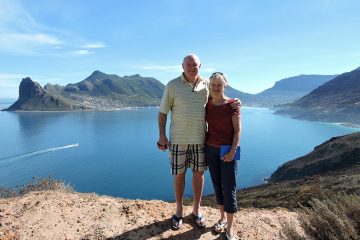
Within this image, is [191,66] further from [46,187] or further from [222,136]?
[46,187]

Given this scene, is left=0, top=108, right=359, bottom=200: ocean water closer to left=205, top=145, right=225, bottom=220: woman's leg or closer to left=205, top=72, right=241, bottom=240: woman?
left=205, top=145, right=225, bottom=220: woman's leg

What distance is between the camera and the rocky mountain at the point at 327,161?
40531 millimetres

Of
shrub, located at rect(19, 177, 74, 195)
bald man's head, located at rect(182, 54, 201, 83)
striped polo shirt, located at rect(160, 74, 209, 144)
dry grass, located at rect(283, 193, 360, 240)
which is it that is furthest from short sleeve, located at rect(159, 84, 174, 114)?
shrub, located at rect(19, 177, 74, 195)

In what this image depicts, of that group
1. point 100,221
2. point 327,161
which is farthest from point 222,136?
point 327,161

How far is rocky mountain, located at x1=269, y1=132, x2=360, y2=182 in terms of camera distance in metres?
40.5

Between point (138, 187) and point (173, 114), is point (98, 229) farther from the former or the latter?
point (138, 187)

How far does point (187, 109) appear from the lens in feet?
17.8

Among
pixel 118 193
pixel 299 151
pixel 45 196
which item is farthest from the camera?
pixel 299 151

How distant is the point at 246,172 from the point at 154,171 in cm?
1848

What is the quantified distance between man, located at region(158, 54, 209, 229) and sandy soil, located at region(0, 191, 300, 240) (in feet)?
3.73

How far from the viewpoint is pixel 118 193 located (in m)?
53.2

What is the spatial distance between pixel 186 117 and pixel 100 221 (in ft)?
8.34

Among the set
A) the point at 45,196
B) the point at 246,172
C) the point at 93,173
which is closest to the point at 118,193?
the point at 93,173

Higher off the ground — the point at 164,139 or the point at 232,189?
the point at 164,139
